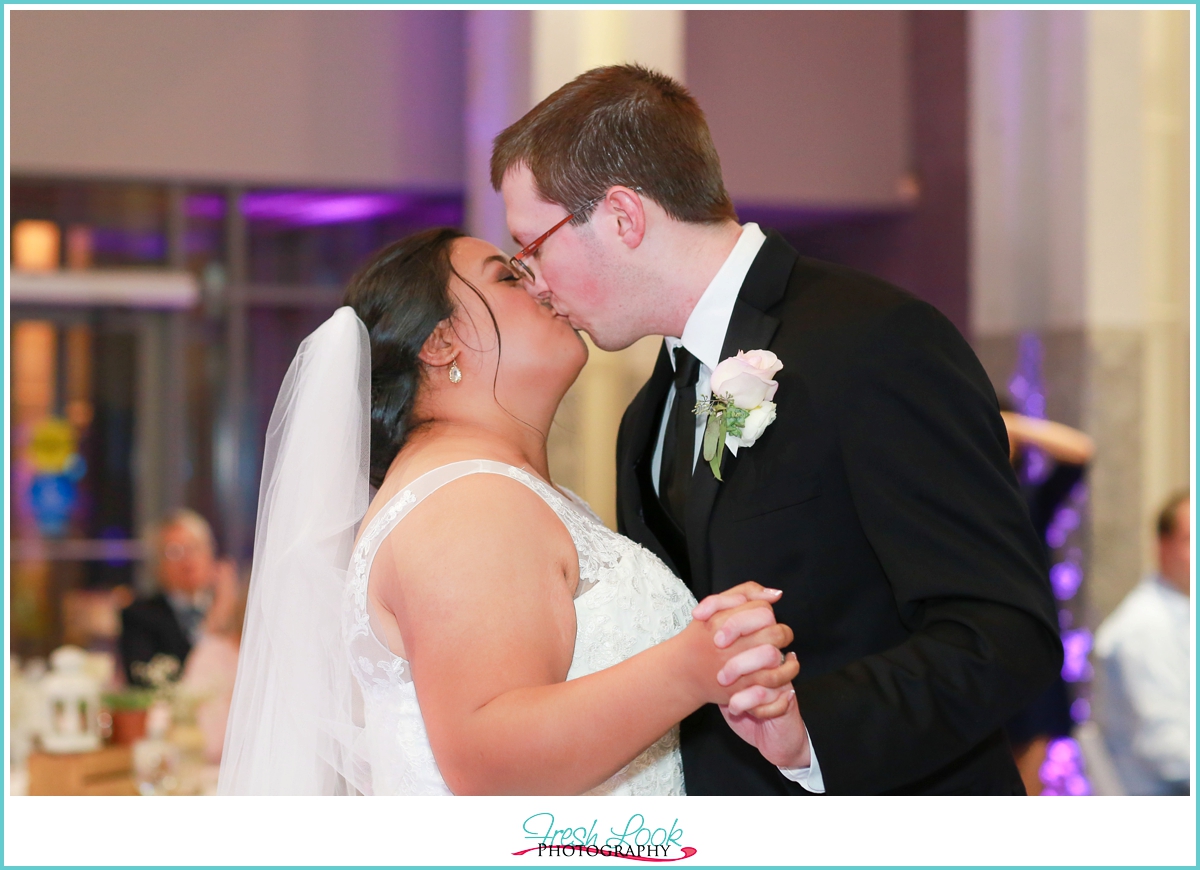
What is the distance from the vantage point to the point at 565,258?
2182 mm

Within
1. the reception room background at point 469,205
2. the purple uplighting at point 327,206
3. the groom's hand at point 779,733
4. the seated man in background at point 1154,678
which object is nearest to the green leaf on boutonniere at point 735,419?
the groom's hand at point 779,733

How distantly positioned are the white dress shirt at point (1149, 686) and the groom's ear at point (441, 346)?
→ 3293 millimetres

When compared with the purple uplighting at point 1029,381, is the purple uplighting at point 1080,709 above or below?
below

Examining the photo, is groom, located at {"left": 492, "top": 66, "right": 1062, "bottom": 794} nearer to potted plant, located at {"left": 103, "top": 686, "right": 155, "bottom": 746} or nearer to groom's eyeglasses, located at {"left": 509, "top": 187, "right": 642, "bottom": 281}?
groom's eyeglasses, located at {"left": 509, "top": 187, "right": 642, "bottom": 281}

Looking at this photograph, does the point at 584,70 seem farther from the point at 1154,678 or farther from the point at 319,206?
the point at 1154,678

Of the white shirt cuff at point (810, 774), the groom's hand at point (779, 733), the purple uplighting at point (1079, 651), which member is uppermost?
the groom's hand at point (779, 733)

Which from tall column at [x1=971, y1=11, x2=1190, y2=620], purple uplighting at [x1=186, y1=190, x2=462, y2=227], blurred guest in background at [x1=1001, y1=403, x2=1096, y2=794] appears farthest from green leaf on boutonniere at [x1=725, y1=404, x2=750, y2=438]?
purple uplighting at [x1=186, y1=190, x2=462, y2=227]

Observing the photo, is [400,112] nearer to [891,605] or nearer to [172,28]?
[172,28]

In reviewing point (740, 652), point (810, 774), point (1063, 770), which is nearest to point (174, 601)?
point (1063, 770)

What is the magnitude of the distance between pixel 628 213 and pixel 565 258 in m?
0.15

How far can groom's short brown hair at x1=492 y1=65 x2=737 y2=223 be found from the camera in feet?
6.86

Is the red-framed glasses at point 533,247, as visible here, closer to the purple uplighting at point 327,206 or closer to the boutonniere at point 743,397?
the boutonniere at point 743,397

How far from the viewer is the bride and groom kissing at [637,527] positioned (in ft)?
5.62

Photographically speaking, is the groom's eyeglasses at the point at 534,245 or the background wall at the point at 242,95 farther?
the background wall at the point at 242,95
